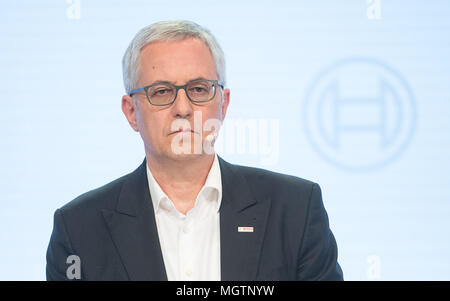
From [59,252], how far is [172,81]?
841 millimetres

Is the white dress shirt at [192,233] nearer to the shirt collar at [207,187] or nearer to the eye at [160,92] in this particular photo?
the shirt collar at [207,187]

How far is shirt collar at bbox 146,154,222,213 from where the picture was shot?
2.42 m

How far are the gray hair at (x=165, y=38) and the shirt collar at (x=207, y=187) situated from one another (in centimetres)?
39

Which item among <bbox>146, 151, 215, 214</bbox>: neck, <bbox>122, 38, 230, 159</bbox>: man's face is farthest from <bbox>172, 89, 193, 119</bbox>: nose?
<bbox>146, 151, 215, 214</bbox>: neck

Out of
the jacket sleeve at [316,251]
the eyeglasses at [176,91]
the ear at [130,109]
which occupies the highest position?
the eyeglasses at [176,91]

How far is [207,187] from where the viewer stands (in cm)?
246

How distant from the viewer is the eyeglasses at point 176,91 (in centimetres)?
235

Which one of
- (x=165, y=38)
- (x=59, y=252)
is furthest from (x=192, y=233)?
(x=165, y=38)

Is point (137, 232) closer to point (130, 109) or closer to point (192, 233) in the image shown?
point (192, 233)

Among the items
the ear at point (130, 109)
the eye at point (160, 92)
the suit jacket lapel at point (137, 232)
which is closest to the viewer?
the suit jacket lapel at point (137, 232)

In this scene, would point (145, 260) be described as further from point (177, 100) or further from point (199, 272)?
point (177, 100)

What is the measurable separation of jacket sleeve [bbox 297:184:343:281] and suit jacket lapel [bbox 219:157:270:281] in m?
0.18

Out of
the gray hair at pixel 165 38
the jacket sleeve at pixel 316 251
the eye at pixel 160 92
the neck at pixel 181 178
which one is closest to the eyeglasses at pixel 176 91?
the eye at pixel 160 92
